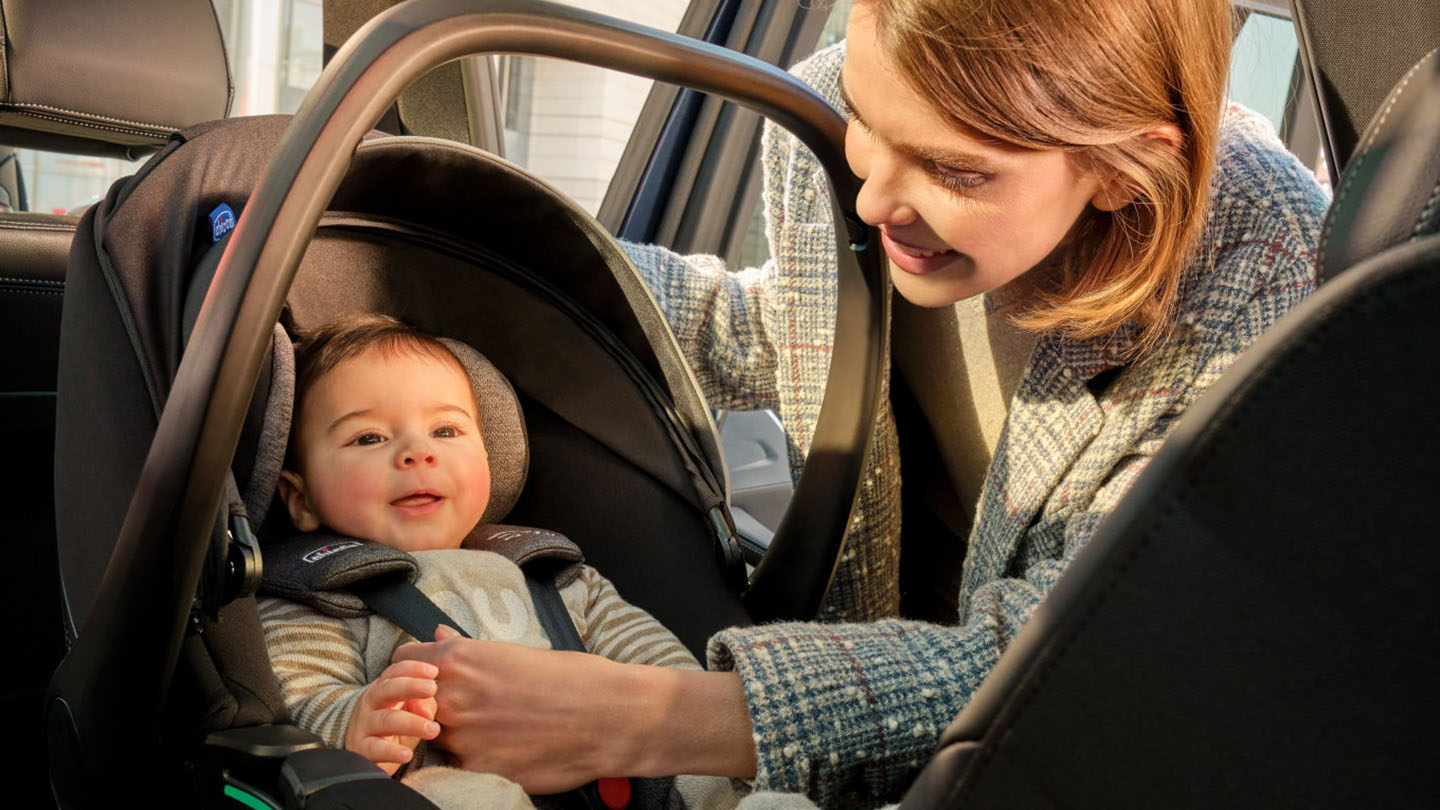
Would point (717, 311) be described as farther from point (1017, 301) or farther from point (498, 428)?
point (1017, 301)

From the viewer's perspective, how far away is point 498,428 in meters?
1.46

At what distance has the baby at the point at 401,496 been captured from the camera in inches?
47.1

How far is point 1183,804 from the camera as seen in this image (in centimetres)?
49

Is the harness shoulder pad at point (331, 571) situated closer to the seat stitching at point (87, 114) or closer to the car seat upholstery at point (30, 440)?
the car seat upholstery at point (30, 440)

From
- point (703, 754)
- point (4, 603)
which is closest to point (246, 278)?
point (703, 754)

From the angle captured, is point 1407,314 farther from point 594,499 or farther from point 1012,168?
point 594,499

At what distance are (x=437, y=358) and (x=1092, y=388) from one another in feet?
2.63

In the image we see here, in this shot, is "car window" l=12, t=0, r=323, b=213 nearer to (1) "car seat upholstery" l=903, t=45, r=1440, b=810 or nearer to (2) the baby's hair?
(2) the baby's hair

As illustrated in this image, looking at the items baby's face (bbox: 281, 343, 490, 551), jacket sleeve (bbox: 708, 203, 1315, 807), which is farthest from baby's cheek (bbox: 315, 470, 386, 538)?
jacket sleeve (bbox: 708, 203, 1315, 807)

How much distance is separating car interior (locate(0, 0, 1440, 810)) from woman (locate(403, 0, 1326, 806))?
123 mm

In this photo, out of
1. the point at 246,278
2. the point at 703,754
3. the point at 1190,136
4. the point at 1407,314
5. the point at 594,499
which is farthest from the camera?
the point at 594,499

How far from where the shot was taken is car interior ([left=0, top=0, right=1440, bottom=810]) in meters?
0.45

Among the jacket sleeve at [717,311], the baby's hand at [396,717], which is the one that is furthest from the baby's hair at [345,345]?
the baby's hand at [396,717]

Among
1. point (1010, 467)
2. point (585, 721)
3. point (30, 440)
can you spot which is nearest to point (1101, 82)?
point (1010, 467)
